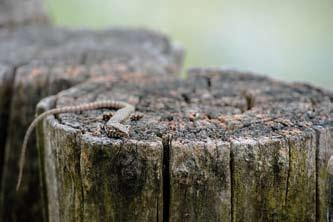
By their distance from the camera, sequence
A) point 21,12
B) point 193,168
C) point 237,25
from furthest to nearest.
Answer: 1. point 237,25
2. point 21,12
3. point 193,168

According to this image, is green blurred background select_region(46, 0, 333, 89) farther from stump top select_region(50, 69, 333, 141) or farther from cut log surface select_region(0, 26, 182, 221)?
stump top select_region(50, 69, 333, 141)

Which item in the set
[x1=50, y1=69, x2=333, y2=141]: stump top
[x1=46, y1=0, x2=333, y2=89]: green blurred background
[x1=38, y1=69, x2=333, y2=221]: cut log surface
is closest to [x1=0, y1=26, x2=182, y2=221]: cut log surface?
[x1=50, y1=69, x2=333, y2=141]: stump top

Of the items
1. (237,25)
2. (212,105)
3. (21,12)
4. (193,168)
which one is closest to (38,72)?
(212,105)

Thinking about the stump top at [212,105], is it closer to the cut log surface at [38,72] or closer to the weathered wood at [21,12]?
the cut log surface at [38,72]

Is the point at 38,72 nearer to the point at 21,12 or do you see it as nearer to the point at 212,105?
the point at 212,105

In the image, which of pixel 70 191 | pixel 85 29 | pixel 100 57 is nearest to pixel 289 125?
pixel 70 191

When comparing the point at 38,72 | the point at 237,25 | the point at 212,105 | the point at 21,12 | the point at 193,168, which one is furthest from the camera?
the point at 237,25

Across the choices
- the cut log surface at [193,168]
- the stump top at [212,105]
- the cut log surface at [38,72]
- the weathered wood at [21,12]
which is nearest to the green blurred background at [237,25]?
the weathered wood at [21,12]
